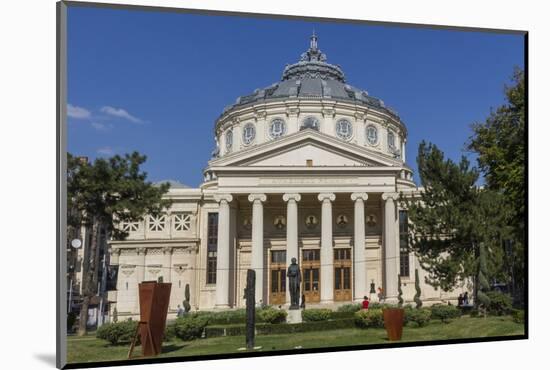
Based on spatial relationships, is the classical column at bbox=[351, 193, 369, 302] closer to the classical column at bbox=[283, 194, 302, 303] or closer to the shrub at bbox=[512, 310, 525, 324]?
the classical column at bbox=[283, 194, 302, 303]

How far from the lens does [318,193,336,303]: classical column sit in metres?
20.5

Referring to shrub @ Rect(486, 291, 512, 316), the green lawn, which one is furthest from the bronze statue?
shrub @ Rect(486, 291, 512, 316)

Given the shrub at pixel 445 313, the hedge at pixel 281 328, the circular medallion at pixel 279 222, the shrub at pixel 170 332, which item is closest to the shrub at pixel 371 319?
the hedge at pixel 281 328

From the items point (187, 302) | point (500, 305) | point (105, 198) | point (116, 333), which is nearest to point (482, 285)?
point (500, 305)

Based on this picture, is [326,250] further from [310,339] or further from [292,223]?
[310,339]

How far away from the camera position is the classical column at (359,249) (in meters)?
21.1

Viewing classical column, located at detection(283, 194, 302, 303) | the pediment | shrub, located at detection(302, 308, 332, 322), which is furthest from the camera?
Result: classical column, located at detection(283, 194, 302, 303)

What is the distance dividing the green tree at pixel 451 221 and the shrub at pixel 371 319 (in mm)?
2400

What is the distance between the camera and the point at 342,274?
22062mm

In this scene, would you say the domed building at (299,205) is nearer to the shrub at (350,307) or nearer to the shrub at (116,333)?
the shrub at (350,307)

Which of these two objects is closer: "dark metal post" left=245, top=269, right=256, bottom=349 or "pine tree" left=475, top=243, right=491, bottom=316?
"dark metal post" left=245, top=269, right=256, bottom=349

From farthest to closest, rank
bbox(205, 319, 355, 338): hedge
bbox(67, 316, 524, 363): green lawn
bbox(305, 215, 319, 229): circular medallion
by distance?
bbox(305, 215, 319, 229): circular medallion < bbox(205, 319, 355, 338): hedge < bbox(67, 316, 524, 363): green lawn

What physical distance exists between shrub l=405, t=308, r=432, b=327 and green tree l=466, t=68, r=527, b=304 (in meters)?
2.71

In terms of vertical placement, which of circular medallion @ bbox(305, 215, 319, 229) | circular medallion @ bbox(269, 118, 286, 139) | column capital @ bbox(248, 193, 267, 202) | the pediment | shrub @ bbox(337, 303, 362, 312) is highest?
circular medallion @ bbox(269, 118, 286, 139)
